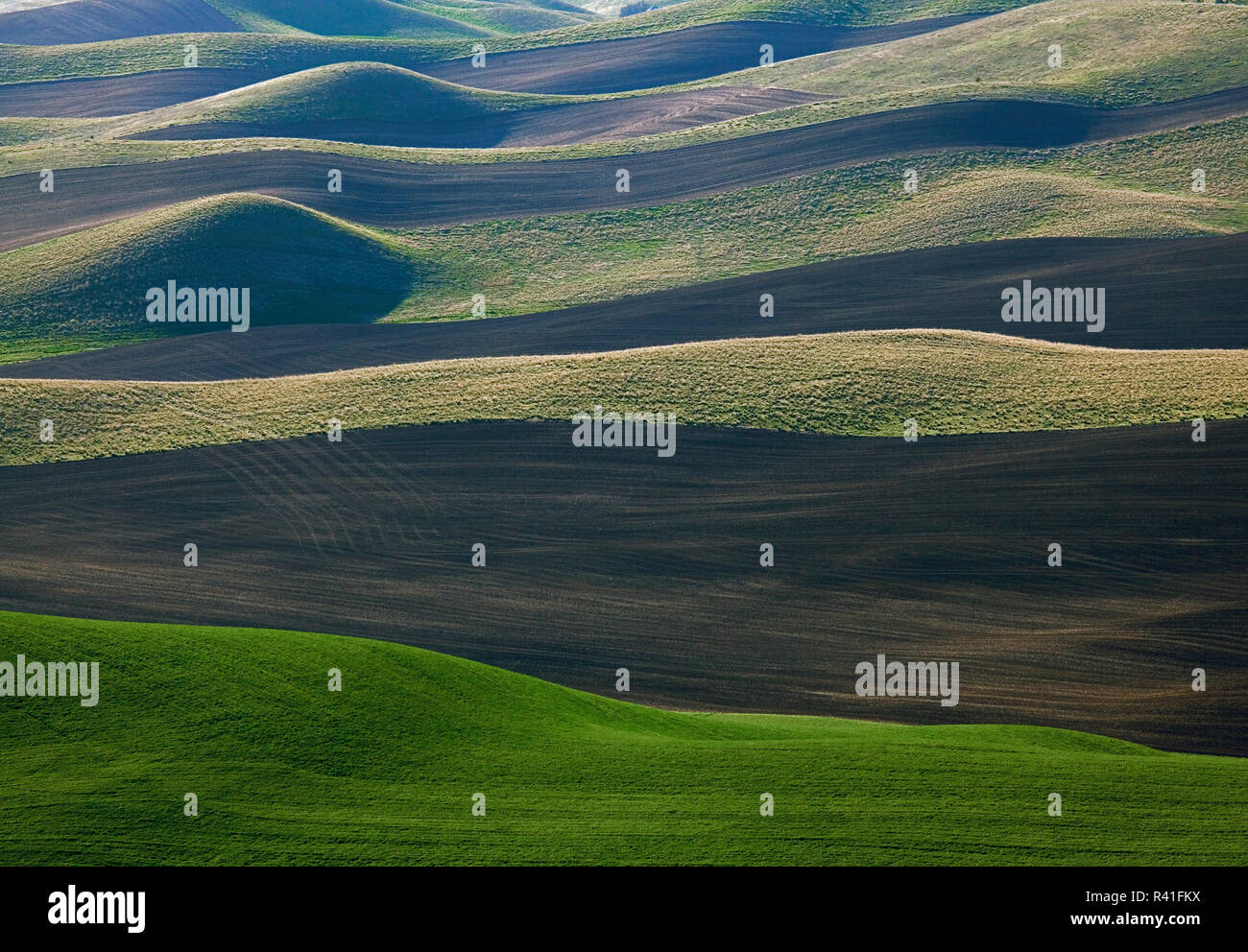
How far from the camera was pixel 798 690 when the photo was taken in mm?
25422

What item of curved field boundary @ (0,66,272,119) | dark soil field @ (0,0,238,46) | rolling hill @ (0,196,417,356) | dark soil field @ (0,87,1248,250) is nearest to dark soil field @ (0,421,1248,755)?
rolling hill @ (0,196,417,356)

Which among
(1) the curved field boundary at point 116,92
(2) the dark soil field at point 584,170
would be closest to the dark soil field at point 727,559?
(2) the dark soil field at point 584,170

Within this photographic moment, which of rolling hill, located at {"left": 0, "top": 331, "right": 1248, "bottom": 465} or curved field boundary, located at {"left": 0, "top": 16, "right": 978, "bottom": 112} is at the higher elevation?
curved field boundary, located at {"left": 0, "top": 16, "right": 978, "bottom": 112}

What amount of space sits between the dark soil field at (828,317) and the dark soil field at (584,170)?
1343cm

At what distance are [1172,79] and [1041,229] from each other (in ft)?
75.8

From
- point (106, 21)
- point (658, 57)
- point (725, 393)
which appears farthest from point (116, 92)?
point (725, 393)

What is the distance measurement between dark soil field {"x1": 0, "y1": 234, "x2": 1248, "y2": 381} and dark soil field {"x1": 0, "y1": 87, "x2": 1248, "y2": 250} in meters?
13.4

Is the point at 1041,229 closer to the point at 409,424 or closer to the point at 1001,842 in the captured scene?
the point at 409,424

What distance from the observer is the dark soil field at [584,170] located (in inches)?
2378

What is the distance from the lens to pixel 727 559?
29.5 m

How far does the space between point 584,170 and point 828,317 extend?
25.5 m

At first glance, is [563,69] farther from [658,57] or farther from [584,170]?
Result: [584,170]

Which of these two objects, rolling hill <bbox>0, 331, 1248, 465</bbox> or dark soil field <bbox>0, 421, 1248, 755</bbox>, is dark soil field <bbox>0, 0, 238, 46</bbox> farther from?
dark soil field <bbox>0, 421, 1248, 755</bbox>

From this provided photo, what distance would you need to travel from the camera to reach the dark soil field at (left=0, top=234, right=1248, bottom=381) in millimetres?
43938
